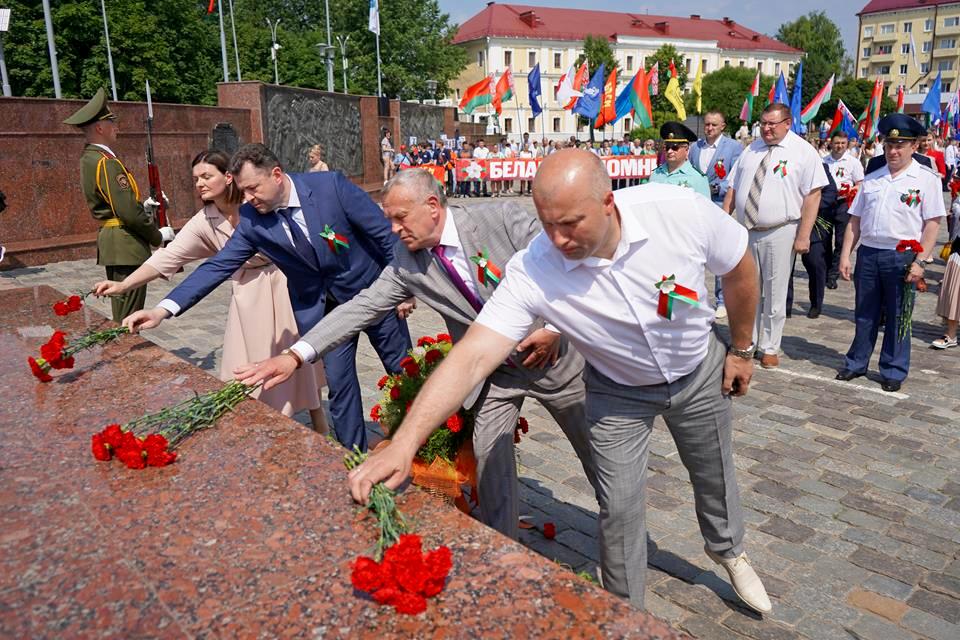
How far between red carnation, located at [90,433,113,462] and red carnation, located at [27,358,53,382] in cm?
108

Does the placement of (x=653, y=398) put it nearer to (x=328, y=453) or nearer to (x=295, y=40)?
(x=328, y=453)

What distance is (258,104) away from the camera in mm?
16344

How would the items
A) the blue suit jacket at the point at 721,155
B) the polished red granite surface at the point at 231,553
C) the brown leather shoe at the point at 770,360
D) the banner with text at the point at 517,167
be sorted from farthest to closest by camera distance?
the banner with text at the point at 517,167 < the blue suit jacket at the point at 721,155 < the brown leather shoe at the point at 770,360 < the polished red granite surface at the point at 231,553

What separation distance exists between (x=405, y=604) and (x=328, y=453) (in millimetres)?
943

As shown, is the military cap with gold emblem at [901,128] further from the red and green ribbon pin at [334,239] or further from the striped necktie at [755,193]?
the red and green ribbon pin at [334,239]

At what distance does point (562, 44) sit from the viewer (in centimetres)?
8725

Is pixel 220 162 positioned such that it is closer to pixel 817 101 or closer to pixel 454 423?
pixel 454 423

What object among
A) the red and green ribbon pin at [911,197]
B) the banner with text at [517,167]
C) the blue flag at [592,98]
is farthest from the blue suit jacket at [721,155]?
the blue flag at [592,98]

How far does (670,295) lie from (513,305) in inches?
20.7

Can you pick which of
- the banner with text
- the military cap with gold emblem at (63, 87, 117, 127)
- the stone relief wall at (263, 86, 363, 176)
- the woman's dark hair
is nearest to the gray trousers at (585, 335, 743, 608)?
the woman's dark hair

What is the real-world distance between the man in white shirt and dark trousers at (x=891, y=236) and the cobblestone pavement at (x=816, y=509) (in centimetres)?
28

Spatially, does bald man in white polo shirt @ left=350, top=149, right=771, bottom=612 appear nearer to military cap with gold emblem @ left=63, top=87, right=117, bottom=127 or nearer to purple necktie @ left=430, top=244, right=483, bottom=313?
purple necktie @ left=430, top=244, right=483, bottom=313

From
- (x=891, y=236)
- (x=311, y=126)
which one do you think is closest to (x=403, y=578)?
(x=891, y=236)

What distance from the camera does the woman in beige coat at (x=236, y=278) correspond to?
4.74m
